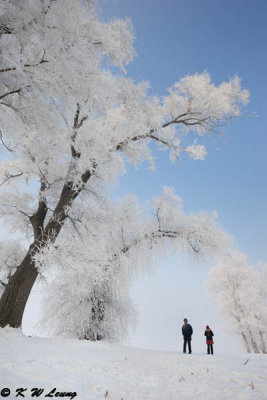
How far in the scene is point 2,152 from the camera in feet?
19.1

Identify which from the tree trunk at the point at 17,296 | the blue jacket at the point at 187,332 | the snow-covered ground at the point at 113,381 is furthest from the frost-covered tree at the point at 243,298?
the snow-covered ground at the point at 113,381

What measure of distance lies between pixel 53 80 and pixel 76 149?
385 cm

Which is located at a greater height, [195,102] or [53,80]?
[195,102]

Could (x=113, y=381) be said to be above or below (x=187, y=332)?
below

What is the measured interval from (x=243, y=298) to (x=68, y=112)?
20244 mm

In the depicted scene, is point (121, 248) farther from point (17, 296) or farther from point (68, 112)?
point (68, 112)

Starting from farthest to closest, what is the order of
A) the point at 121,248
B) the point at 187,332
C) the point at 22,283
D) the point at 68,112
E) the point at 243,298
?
the point at 243,298, the point at 121,248, the point at 187,332, the point at 22,283, the point at 68,112

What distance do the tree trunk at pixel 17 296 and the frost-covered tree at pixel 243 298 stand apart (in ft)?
53.1

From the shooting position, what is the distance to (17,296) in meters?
6.42

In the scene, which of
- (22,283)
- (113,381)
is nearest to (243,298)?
(22,283)

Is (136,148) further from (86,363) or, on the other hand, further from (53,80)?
(86,363)

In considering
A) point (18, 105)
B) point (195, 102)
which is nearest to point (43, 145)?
point (18, 105)

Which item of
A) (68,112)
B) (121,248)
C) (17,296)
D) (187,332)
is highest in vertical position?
(68,112)

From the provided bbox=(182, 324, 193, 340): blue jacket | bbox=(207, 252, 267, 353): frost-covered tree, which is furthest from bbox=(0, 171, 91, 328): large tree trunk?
bbox=(207, 252, 267, 353): frost-covered tree
